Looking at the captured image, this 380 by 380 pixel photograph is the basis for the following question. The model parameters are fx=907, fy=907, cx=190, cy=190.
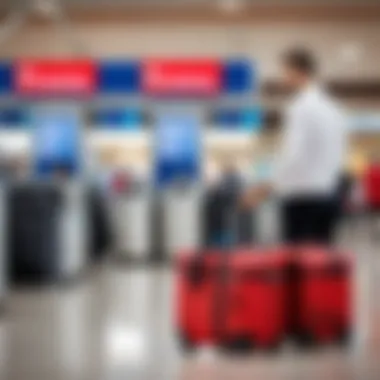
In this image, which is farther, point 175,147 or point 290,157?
point 175,147

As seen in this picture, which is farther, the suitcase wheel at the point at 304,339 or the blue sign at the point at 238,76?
the blue sign at the point at 238,76

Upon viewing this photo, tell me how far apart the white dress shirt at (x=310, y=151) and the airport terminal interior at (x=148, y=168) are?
1.91 feet

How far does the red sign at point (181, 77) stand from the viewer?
13.7 m

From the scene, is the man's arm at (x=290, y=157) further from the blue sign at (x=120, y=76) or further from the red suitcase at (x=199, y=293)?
the blue sign at (x=120, y=76)

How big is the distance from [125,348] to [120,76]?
32.1 feet

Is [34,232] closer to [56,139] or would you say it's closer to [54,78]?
[56,139]

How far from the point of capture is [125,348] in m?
5.42

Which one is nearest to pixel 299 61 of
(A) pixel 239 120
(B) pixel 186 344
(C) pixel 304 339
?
(C) pixel 304 339

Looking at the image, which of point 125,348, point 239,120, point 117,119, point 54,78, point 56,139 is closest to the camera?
point 125,348

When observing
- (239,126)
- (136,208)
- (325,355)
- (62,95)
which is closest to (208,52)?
(239,126)

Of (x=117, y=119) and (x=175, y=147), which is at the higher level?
(x=117, y=119)

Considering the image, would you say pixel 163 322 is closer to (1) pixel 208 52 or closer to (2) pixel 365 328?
(2) pixel 365 328

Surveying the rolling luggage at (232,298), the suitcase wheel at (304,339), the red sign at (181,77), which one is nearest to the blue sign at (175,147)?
the red sign at (181,77)

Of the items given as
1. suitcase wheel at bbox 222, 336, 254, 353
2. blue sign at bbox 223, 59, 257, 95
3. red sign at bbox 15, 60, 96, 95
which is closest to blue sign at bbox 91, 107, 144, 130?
red sign at bbox 15, 60, 96, 95
